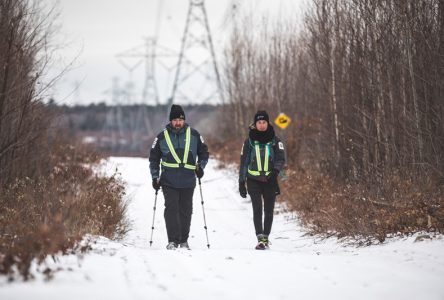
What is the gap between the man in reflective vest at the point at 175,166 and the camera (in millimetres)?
7133

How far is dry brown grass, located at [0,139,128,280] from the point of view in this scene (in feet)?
14.7

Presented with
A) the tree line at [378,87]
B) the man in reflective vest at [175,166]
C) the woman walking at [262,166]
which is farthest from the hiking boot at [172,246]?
the tree line at [378,87]

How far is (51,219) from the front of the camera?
5805mm

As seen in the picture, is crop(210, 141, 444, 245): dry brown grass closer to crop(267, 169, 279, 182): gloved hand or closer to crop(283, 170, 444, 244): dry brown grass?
crop(283, 170, 444, 244): dry brown grass

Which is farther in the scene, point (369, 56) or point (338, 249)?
point (369, 56)

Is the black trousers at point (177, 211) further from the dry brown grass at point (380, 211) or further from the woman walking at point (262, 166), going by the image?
the dry brown grass at point (380, 211)

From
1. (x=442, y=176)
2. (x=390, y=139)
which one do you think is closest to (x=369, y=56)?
(x=390, y=139)

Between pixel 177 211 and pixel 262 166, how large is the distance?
1.34 metres

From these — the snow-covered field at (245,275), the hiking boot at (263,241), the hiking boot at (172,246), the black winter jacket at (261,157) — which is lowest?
the hiking boot at (172,246)

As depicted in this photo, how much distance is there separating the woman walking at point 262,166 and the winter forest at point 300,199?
0.19 m

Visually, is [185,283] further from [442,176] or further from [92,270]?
[442,176]

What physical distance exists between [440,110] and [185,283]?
5.81 metres

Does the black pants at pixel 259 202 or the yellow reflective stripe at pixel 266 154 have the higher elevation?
the yellow reflective stripe at pixel 266 154

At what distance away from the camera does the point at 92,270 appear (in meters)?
4.60
